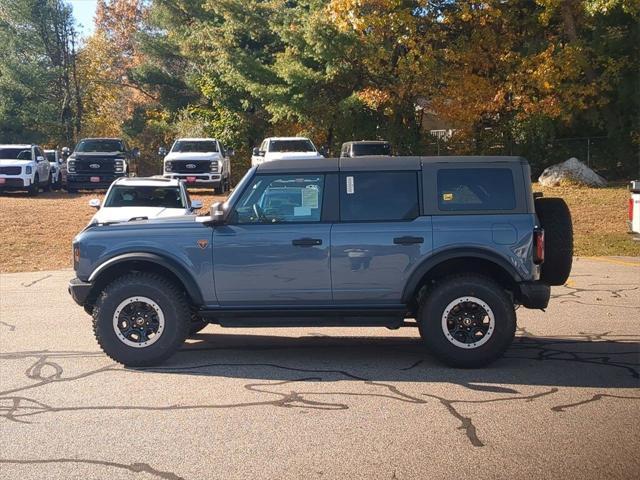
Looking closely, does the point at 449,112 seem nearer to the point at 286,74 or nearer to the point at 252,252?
the point at 286,74

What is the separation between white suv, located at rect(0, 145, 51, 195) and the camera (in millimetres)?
27656

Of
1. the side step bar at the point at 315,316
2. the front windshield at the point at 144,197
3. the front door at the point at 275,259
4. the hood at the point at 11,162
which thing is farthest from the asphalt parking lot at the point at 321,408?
the hood at the point at 11,162

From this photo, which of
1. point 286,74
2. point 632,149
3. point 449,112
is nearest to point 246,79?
point 286,74

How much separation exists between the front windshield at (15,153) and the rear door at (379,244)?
934 inches

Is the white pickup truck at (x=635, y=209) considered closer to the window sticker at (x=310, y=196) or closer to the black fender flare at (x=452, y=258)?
the black fender flare at (x=452, y=258)

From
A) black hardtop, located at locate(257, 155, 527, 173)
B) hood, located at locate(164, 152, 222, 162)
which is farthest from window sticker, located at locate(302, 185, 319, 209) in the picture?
hood, located at locate(164, 152, 222, 162)

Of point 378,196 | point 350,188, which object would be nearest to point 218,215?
point 350,188

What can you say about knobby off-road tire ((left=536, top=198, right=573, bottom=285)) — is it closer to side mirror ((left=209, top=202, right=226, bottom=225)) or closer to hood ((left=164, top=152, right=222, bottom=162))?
side mirror ((left=209, top=202, right=226, bottom=225))

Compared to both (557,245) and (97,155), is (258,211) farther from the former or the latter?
(97,155)

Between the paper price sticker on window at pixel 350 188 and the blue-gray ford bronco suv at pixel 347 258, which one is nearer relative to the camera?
the blue-gray ford bronco suv at pixel 347 258

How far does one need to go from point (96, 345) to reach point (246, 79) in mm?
28335

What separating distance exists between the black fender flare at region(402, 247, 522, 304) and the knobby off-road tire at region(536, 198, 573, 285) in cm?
50

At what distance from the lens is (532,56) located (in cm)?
2917

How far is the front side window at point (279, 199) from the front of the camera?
24.7 feet
